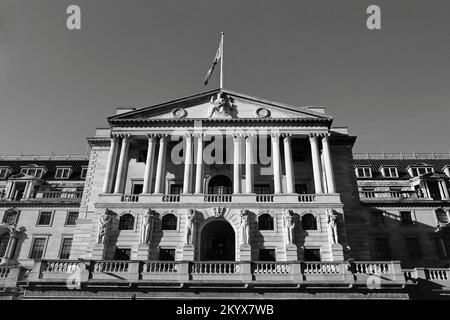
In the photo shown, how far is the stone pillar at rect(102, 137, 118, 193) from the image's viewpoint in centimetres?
3825

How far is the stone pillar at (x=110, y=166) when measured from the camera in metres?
38.2

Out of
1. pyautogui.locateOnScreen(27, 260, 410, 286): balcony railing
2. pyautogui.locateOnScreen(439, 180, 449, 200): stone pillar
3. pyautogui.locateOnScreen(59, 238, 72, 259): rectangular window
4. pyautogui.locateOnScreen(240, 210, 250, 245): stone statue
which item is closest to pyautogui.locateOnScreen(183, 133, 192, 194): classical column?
pyautogui.locateOnScreen(240, 210, 250, 245): stone statue

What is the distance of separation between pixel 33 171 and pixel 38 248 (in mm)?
16882

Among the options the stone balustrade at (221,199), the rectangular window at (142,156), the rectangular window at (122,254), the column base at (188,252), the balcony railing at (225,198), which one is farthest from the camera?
the rectangular window at (142,156)

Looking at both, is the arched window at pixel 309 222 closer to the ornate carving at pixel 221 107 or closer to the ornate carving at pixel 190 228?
the ornate carving at pixel 190 228

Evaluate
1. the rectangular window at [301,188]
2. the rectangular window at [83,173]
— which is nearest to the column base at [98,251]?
the rectangular window at [301,188]

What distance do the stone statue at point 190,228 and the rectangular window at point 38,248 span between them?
30838 millimetres

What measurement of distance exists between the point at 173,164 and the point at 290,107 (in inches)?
614

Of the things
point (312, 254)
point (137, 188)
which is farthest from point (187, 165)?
point (312, 254)

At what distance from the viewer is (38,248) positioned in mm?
53250

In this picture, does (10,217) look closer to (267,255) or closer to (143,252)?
(143,252)

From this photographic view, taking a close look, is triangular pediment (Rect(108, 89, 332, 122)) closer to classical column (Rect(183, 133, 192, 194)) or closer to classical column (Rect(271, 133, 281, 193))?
classical column (Rect(271, 133, 281, 193))
